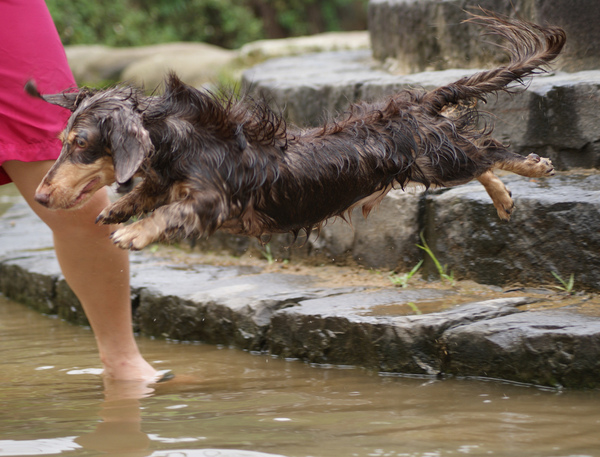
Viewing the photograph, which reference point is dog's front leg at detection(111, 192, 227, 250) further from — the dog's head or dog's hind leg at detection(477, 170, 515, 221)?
dog's hind leg at detection(477, 170, 515, 221)

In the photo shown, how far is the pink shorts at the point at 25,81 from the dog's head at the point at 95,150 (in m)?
0.29

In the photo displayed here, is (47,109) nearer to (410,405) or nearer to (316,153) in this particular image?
(316,153)

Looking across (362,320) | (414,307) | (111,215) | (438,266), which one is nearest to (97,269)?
(111,215)

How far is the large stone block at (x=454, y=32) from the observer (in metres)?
3.83

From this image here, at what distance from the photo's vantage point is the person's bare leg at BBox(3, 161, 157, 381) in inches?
110

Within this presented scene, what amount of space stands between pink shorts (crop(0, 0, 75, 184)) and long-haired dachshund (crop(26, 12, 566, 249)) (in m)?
0.21

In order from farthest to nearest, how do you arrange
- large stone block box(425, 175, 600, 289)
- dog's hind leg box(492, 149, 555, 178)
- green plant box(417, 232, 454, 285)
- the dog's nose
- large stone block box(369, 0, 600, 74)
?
large stone block box(369, 0, 600, 74), green plant box(417, 232, 454, 285), large stone block box(425, 175, 600, 289), dog's hind leg box(492, 149, 555, 178), the dog's nose

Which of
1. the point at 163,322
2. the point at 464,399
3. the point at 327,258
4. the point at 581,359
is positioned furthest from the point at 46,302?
the point at 581,359

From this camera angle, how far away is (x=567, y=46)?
3896 mm

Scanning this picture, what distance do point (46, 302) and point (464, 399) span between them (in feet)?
9.62

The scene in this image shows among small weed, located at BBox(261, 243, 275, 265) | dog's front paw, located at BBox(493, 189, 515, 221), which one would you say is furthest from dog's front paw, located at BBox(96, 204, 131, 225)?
small weed, located at BBox(261, 243, 275, 265)

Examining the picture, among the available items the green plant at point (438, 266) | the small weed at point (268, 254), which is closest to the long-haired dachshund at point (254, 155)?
the green plant at point (438, 266)

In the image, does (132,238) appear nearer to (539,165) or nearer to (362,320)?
→ (362,320)

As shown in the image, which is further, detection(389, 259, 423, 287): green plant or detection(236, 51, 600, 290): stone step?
detection(389, 259, 423, 287): green plant
